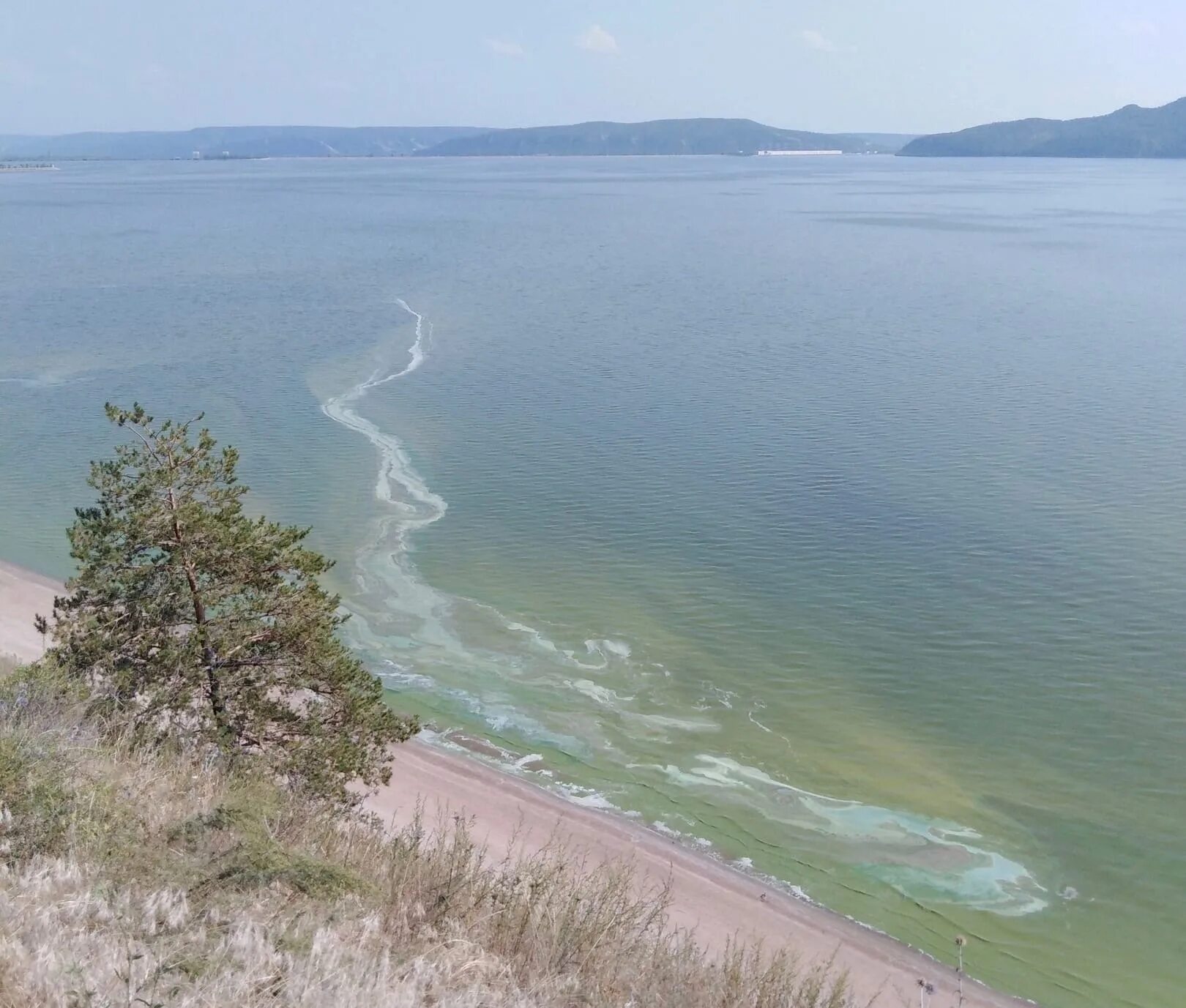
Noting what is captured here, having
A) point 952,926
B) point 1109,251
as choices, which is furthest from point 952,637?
point 1109,251

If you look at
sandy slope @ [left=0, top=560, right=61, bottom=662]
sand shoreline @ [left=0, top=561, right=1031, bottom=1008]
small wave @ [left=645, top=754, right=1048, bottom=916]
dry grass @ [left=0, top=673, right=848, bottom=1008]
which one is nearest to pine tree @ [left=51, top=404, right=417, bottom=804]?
sand shoreline @ [left=0, top=561, right=1031, bottom=1008]

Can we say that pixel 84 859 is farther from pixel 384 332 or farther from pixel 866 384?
pixel 384 332

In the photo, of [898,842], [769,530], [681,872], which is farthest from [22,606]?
[898,842]

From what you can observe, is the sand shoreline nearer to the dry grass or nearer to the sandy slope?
the sandy slope

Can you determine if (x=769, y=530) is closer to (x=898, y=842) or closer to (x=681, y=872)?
(x=898, y=842)

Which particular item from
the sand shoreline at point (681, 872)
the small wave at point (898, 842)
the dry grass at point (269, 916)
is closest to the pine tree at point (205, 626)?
the sand shoreline at point (681, 872)

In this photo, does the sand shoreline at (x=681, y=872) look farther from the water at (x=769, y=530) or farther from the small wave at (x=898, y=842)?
the small wave at (x=898, y=842)

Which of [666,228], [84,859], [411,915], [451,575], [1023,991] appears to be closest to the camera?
[84,859]
